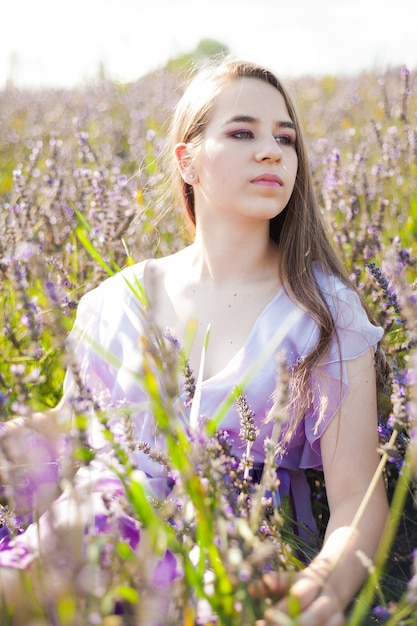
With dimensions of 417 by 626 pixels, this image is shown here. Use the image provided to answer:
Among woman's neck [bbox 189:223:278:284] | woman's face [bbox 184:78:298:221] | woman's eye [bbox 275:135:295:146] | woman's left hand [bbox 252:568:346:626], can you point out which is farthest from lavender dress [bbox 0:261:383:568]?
woman's left hand [bbox 252:568:346:626]

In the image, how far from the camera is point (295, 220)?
6.75ft

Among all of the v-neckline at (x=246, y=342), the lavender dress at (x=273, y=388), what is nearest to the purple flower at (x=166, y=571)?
the lavender dress at (x=273, y=388)

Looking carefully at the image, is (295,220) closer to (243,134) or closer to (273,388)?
(243,134)

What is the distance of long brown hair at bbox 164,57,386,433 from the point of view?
186 centimetres

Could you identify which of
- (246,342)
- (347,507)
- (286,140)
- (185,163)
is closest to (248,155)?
(286,140)

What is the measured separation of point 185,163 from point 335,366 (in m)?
0.74

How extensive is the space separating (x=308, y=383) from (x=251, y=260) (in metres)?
0.40

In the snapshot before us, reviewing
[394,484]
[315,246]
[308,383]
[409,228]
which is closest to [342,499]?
[308,383]

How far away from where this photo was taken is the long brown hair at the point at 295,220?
73.2 inches

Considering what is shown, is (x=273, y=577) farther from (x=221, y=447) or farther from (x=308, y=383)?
(x=308, y=383)

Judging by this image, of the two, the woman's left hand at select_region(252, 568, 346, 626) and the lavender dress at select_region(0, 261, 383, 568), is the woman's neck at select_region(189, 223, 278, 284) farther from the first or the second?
the woman's left hand at select_region(252, 568, 346, 626)

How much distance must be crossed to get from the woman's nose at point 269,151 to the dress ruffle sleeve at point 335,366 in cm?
36

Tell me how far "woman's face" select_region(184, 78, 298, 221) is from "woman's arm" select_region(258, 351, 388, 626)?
46cm

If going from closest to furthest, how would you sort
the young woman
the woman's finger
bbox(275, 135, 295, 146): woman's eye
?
the woman's finger, the young woman, bbox(275, 135, 295, 146): woman's eye
